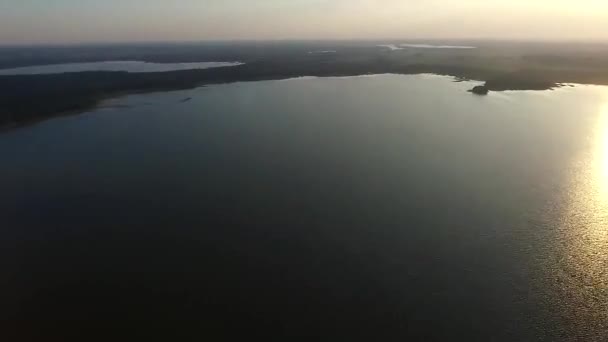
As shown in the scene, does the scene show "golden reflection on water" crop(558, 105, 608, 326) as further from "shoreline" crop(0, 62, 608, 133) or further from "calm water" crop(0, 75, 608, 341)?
"shoreline" crop(0, 62, 608, 133)

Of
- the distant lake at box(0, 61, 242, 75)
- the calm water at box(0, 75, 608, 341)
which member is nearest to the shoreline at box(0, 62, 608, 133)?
the calm water at box(0, 75, 608, 341)

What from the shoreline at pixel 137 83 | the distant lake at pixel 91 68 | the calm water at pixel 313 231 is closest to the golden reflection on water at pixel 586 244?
the calm water at pixel 313 231

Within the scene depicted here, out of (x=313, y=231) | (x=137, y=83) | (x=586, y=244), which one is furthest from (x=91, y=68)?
(x=586, y=244)

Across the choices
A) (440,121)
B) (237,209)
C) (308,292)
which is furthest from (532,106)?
(308,292)

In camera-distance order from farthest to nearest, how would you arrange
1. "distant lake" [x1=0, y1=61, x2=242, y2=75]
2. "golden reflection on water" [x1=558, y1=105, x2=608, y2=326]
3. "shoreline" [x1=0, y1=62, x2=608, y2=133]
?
"distant lake" [x1=0, y1=61, x2=242, y2=75] < "shoreline" [x1=0, y1=62, x2=608, y2=133] < "golden reflection on water" [x1=558, y1=105, x2=608, y2=326]

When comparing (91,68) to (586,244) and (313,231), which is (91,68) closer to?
(313,231)

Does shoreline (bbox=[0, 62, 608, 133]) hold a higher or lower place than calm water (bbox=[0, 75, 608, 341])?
higher

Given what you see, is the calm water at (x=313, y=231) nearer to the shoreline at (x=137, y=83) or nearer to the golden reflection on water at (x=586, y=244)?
the golden reflection on water at (x=586, y=244)
